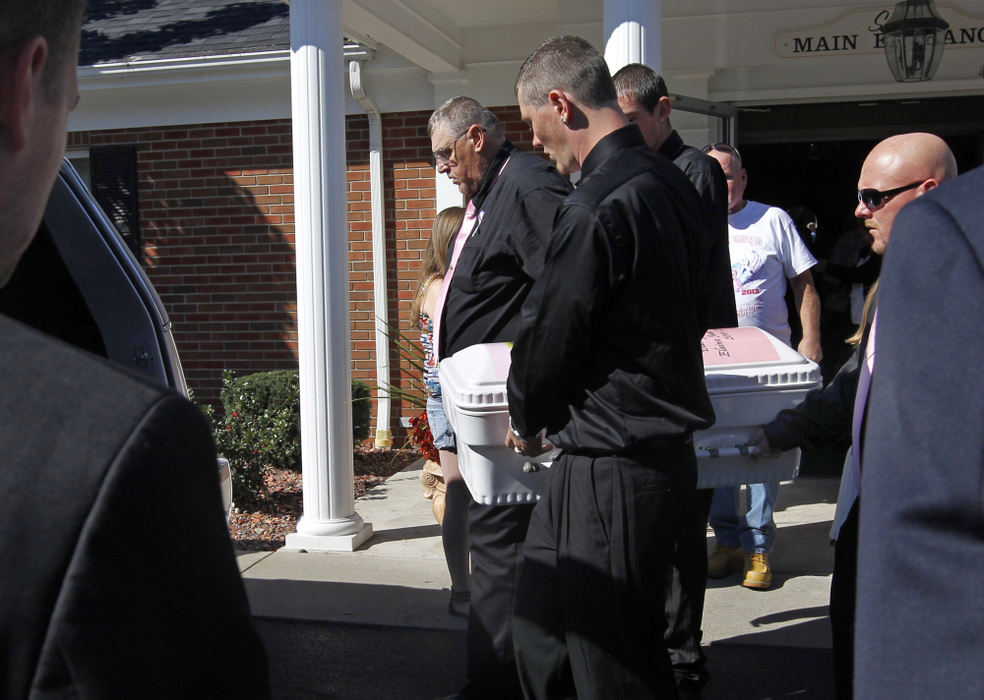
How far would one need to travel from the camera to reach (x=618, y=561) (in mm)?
2547

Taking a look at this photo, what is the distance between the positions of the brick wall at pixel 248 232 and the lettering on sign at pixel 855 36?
2929mm

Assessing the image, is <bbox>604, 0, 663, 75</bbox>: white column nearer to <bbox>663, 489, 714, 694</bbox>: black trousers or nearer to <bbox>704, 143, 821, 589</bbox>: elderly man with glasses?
<bbox>704, 143, 821, 589</bbox>: elderly man with glasses

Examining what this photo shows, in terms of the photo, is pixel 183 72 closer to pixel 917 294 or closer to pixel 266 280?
pixel 266 280

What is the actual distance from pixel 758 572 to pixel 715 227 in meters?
1.94

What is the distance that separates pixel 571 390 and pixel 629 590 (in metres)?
0.54

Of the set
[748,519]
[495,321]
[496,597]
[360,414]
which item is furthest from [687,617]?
[360,414]

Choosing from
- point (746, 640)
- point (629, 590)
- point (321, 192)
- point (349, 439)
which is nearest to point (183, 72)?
point (321, 192)

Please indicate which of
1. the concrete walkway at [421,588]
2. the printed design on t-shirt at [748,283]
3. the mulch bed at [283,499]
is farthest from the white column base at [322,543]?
the printed design on t-shirt at [748,283]

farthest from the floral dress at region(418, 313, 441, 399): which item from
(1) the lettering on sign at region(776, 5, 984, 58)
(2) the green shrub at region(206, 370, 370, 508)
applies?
(1) the lettering on sign at region(776, 5, 984, 58)

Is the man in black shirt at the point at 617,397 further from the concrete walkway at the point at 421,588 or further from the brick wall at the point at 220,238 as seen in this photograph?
the brick wall at the point at 220,238

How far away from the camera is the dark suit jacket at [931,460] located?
2.99 ft

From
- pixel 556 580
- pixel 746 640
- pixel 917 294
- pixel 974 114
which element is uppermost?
pixel 974 114

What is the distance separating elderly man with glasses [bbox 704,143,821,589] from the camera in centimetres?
500

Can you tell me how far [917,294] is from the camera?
0.94 m
